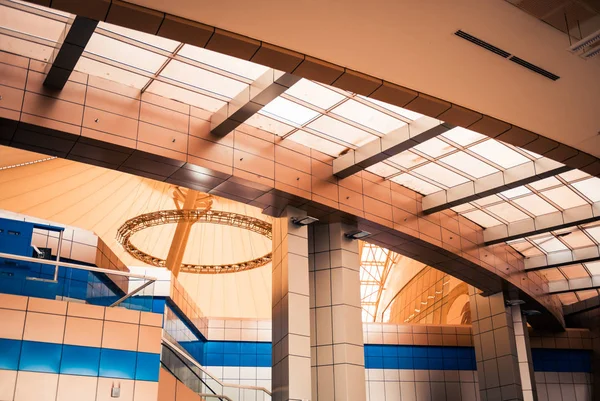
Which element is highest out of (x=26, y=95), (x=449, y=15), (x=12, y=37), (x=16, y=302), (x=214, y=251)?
(x=214, y=251)

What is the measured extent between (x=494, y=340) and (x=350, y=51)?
20.1 meters

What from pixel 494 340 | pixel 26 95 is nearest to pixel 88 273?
pixel 26 95

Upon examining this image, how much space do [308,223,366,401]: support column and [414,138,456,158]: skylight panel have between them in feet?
11.5

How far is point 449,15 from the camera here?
10.3m

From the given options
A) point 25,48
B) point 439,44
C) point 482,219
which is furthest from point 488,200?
point 25,48

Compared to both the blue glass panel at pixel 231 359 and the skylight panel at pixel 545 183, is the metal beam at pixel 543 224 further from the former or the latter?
the blue glass panel at pixel 231 359

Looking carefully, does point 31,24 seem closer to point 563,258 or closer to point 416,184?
point 416,184

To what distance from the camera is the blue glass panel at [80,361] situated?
16.9m

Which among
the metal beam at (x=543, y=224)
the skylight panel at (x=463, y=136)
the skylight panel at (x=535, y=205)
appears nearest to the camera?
the skylight panel at (x=463, y=136)

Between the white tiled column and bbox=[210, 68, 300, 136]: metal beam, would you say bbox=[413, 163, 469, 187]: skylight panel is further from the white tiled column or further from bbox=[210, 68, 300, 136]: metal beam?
the white tiled column

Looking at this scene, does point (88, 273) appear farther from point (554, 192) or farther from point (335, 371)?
point (554, 192)

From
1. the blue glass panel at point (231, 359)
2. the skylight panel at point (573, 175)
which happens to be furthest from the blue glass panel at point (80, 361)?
the blue glass panel at point (231, 359)

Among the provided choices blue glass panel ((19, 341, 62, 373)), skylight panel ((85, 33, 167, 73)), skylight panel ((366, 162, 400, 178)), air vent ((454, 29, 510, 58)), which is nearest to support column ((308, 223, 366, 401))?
skylight panel ((366, 162, 400, 178))

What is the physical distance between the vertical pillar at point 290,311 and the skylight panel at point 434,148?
4.14 m
